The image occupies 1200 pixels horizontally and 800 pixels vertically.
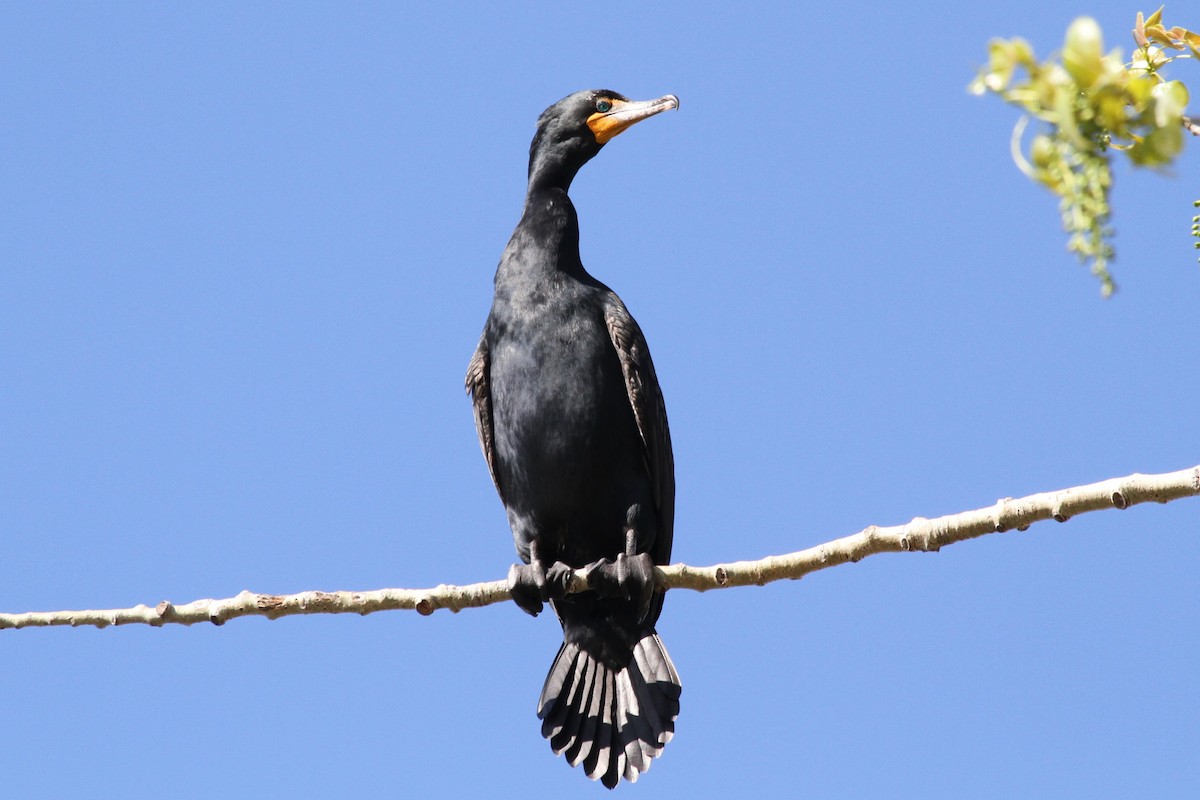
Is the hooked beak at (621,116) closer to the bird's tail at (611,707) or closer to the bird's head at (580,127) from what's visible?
the bird's head at (580,127)

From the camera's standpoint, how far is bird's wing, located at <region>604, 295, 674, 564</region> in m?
4.80

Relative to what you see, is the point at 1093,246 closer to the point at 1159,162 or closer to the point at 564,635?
the point at 1159,162

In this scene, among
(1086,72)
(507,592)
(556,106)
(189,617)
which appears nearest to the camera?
(1086,72)

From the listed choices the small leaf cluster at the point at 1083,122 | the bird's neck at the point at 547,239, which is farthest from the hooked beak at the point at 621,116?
→ the small leaf cluster at the point at 1083,122

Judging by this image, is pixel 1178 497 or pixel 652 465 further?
pixel 652 465

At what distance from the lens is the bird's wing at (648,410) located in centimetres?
480

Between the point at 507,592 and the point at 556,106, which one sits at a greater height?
the point at 556,106

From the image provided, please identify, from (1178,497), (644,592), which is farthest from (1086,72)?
(644,592)

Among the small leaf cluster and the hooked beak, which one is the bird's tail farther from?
the small leaf cluster

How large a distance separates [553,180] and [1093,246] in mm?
4393

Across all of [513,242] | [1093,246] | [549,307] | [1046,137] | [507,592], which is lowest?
[1093,246]

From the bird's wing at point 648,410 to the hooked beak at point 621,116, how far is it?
95 centimetres

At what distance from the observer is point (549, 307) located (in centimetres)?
487

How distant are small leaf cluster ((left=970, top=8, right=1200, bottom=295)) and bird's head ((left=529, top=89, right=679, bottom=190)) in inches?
169
